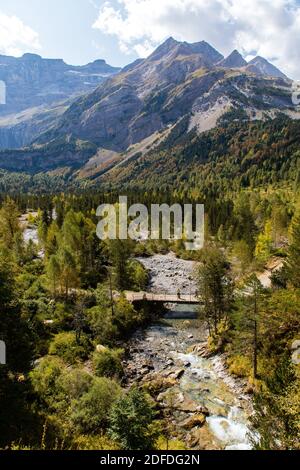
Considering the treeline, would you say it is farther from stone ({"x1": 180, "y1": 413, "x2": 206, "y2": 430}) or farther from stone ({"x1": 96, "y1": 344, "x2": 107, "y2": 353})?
stone ({"x1": 180, "y1": 413, "x2": 206, "y2": 430})

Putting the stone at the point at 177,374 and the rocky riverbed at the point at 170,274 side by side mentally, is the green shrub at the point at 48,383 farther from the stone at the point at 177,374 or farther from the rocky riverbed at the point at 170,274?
the rocky riverbed at the point at 170,274

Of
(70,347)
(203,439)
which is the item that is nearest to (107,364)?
(70,347)

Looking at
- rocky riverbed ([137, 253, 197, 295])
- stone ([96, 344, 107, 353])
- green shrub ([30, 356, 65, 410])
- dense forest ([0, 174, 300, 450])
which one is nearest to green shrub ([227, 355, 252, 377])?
dense forest ([0, 174, 300, 450])

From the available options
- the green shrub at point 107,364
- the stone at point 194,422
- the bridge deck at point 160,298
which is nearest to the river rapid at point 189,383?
the stone at point 194,422

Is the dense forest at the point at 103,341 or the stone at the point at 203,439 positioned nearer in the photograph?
the dense forest at the point at 103,341

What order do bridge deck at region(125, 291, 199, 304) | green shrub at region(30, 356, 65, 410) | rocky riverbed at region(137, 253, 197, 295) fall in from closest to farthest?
green shrub at region(30, 356, 65, 410) < bridge deck at region(125, 291, 199, 304) < rocky riverbed at region(137, 253, 197, 295)

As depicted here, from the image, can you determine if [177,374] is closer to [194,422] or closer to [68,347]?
[194,422]
